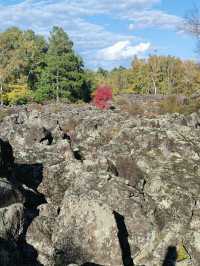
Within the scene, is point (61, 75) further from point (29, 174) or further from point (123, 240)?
point (123, 240)

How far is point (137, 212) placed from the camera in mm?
13281

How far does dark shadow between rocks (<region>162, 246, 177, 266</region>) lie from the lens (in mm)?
12416

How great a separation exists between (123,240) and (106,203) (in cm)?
99

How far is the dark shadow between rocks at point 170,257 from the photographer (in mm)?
12416

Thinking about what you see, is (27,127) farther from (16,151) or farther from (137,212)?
(137,212)

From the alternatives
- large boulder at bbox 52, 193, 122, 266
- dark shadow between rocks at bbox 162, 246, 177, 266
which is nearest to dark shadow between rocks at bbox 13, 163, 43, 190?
large boulder at bbox 52, 193, 122, 266

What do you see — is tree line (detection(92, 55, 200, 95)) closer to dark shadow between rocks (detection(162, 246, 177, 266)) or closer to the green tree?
the green tree

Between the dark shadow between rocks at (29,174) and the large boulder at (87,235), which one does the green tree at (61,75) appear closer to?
the dark shadow between rocks at (29,174)

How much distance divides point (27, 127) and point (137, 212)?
8.75 m

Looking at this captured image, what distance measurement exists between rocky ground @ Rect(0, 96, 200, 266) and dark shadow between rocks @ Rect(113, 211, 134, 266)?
24 millimetres

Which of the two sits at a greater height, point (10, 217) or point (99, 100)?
point (10, 217)

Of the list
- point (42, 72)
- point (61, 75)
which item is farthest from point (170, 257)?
point (42, 72)

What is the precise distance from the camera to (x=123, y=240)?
41.7ft

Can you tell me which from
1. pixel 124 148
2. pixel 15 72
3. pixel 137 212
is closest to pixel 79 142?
pixel 124 148
